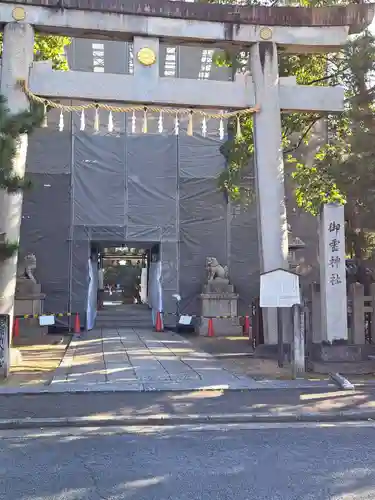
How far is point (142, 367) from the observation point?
→ 36.1 ft

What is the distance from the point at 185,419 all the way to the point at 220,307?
40.4ft

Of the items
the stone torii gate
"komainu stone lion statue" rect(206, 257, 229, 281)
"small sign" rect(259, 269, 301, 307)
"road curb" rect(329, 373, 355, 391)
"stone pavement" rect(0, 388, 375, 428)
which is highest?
the stone torii gate

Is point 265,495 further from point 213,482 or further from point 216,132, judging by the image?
point 216,132

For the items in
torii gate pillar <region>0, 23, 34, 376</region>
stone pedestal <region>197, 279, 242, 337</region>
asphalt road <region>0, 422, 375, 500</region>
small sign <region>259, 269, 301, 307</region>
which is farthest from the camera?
stone pedestal <region>197, 279, 242, 337</region>

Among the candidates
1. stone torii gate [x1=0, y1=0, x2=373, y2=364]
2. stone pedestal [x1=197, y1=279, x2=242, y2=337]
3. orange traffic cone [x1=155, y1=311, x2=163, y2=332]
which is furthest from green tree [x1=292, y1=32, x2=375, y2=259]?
orange traffic cone [x1=155, y1=311, x2=163, y2=332]

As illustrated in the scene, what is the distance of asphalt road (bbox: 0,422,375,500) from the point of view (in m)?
4.44

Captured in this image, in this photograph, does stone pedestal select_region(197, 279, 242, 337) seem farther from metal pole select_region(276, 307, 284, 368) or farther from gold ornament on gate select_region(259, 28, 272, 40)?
gold ornament on gate select_region(259, 28, 272, 40)

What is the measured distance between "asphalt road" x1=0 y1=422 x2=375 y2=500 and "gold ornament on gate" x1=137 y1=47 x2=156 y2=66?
28.8 feet

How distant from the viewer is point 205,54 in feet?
72.2

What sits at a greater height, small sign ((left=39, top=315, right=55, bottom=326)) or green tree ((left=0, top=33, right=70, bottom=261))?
green tree ((left=0, top=33, right=70, bottom=261))

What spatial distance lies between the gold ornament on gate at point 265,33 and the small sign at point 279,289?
6.06 meters

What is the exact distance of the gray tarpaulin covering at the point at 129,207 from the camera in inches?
784

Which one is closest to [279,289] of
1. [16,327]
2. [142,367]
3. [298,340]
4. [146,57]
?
[298,340]

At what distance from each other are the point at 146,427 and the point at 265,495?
2648mm
